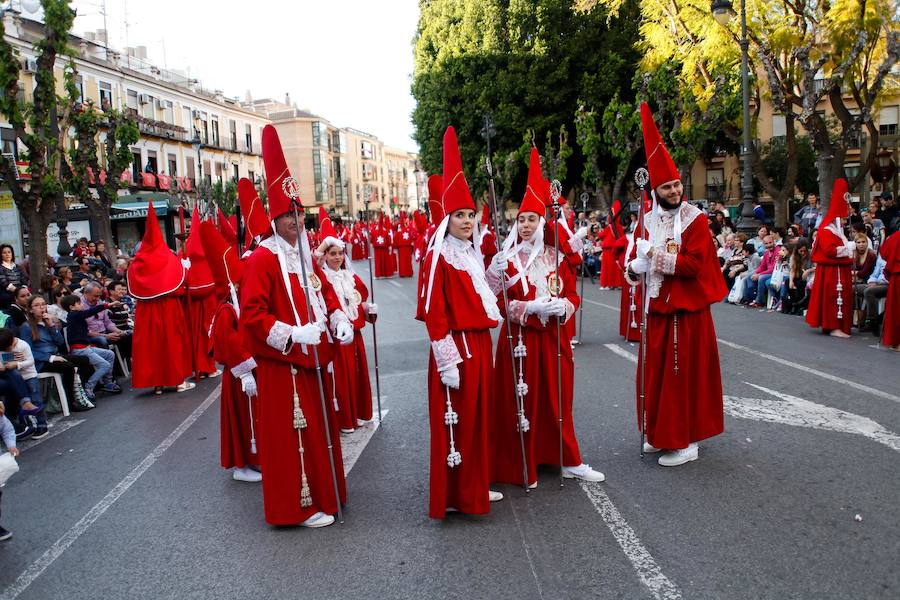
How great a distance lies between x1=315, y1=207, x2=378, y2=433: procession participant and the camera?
22.3 feet

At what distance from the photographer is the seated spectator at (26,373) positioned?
25.0 ft

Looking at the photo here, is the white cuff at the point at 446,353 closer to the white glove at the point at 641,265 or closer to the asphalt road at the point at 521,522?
the asphalt road at the point at 521,522

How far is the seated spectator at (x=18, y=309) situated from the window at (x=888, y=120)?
1728 inches

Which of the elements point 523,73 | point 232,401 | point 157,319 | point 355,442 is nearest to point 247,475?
point 232,401

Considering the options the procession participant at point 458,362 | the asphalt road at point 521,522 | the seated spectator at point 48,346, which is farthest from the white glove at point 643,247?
the seated spectator at point 48,346

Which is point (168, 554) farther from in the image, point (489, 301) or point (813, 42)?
point (813, 42)

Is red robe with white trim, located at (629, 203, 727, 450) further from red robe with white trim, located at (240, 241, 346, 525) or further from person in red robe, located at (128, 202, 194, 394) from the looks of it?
person in red robe, located at (128, 202, 194, 394)

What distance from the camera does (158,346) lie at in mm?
9750

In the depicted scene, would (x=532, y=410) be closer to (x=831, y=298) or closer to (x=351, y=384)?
(x=351, y=384)

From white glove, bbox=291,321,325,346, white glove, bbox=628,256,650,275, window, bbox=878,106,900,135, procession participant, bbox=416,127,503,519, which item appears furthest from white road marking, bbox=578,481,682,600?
window, bbox=878,106,900,135

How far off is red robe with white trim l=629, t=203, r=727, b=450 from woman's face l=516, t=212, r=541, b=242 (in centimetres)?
94

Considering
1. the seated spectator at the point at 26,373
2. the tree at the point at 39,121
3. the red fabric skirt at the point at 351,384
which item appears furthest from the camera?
the tree at the point at 39,121

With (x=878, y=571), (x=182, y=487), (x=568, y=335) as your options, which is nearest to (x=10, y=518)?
(x=182, y=487)

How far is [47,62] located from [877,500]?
1482 cm
